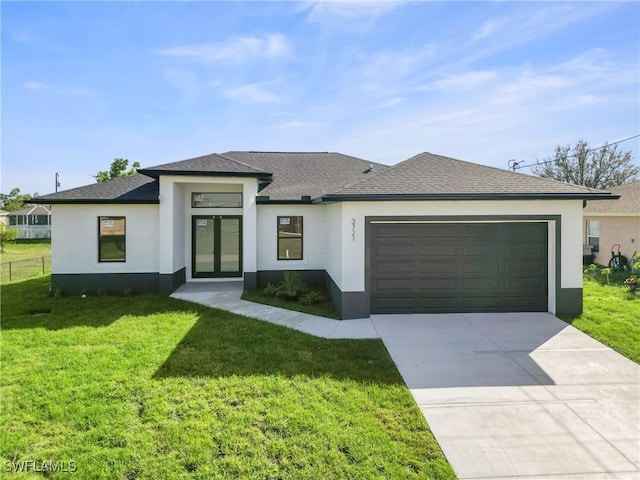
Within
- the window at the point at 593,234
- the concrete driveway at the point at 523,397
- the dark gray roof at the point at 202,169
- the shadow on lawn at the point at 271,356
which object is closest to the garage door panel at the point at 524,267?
the concrete driveway at the point at 523,397

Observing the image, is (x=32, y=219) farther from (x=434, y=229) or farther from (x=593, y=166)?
(x=593, y=166)

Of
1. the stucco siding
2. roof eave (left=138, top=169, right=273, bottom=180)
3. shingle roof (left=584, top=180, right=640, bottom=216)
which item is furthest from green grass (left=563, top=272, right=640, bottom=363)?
roof eave (left=138, top=169, right=273, bottom=180)

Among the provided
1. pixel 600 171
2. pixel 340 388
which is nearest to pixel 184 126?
pixel 340 388

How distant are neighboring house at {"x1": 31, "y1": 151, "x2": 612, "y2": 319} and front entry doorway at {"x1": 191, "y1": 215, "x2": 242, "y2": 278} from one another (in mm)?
38

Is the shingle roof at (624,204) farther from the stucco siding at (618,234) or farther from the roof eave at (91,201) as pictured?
the roof eave at (91,201)

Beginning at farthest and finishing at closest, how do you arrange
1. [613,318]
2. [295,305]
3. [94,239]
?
[94,239] < [295,305] < [613,318]

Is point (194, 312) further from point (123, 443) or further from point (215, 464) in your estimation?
point (215, 464)

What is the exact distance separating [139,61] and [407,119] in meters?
10.1

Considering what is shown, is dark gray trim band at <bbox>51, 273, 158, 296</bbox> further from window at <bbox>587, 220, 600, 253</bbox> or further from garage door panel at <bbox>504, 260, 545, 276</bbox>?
window at <bbox>587, 220, 600, 253</bbox>

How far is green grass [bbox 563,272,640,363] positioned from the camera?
686 centimetres

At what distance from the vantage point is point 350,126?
53.8 feet

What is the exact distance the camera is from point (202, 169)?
10.9 meters

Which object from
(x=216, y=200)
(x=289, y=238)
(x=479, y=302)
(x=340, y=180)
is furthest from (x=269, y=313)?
(x=340, y=180)

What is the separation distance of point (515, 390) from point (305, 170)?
11.8 metres
